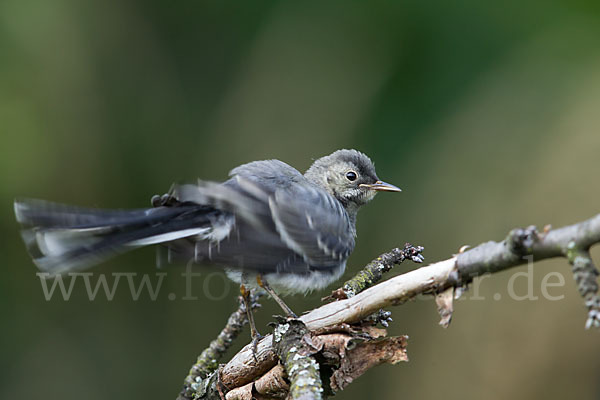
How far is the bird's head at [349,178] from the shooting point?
396 cm

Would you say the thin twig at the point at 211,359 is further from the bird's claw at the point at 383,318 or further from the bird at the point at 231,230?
the bird's claw at the point at 383,318

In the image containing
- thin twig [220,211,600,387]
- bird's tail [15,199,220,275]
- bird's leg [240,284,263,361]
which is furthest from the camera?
bird's leg [240,284,263,361]

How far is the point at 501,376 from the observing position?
401cm

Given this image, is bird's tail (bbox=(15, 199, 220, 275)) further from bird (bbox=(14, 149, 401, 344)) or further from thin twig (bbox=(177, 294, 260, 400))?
thin twig (bbox=(177, 294, 260, 400))

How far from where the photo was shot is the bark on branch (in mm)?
1547

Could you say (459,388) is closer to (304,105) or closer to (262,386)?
(262,386)

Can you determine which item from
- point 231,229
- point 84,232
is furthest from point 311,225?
point 84,232

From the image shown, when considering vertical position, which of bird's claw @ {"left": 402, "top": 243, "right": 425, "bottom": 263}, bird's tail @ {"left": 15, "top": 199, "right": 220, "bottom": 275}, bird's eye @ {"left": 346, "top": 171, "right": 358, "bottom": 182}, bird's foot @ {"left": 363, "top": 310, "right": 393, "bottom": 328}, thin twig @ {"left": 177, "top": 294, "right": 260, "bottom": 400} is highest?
bird's eye @ {"left": 346, "top": 171, "right": 358, "bottom": 182}

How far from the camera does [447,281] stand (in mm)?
1983

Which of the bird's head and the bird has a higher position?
the bird's head

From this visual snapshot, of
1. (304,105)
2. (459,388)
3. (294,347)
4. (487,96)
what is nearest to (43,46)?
(304,105)

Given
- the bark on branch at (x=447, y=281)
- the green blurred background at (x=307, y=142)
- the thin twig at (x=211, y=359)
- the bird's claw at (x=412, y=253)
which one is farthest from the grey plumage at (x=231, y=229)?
the green blurred background at (x=307, y=142)

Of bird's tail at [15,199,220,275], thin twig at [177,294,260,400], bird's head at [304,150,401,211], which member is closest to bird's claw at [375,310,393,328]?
thin twig at [177,294,260,400]

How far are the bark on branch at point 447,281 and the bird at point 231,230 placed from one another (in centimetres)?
29
